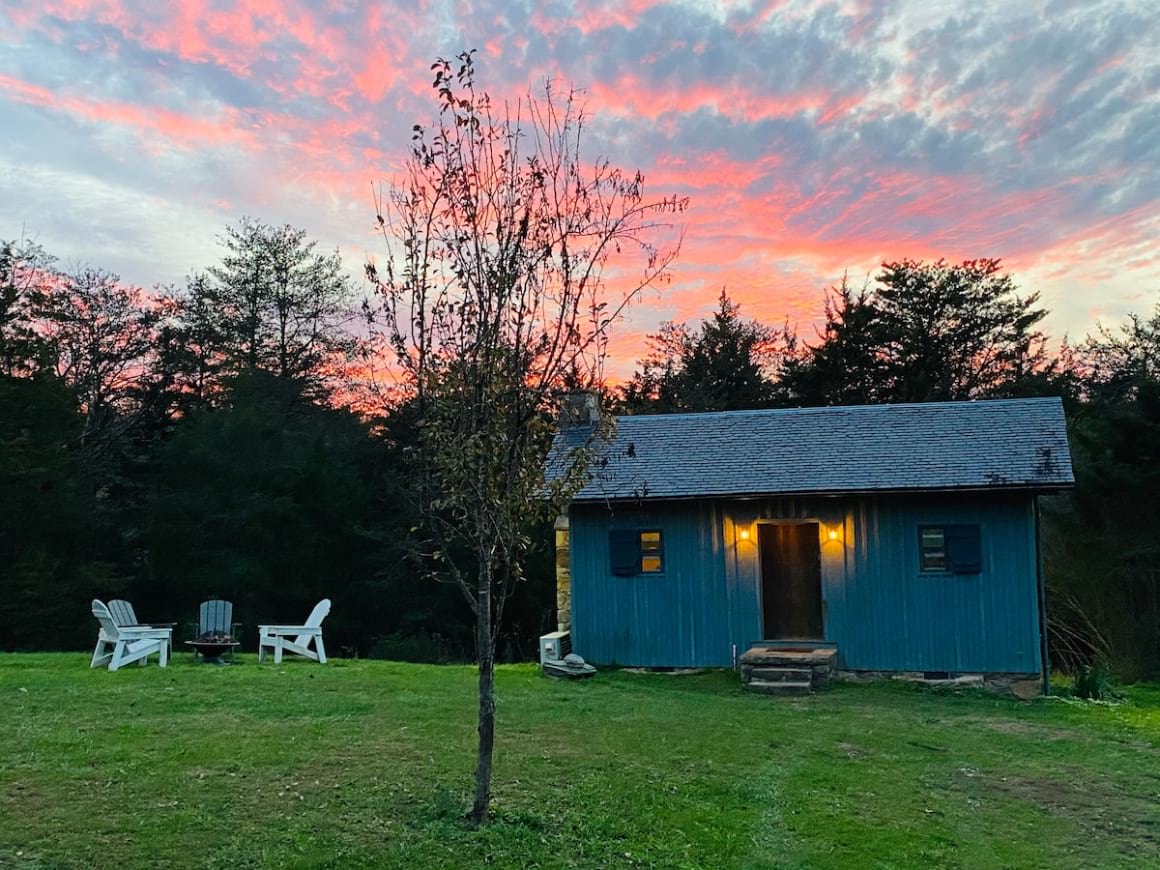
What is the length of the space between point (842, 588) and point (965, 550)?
65.6 inches

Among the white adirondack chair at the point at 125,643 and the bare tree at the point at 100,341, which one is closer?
the white adirondack chair at the point at 125,643

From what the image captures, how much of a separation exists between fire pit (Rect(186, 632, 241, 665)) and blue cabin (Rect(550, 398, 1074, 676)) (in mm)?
4814

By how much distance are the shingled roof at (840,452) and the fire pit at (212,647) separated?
4923 millimetres

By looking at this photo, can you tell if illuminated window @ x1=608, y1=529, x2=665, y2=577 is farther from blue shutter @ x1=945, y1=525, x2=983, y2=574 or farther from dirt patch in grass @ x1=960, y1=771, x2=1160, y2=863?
dirt patch in grass @ x1=960, y1=771, x2=1160, y2=863

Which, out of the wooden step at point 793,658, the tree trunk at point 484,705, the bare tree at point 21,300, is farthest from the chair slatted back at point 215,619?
the bare tree at point 21,300

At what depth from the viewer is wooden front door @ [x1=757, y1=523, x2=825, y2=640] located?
1434 centimetres

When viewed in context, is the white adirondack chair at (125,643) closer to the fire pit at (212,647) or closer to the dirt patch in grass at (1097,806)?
the fire pit at (212,647)

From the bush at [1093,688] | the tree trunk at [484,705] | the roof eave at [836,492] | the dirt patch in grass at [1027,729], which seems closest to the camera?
the tree trunk at [484,705]

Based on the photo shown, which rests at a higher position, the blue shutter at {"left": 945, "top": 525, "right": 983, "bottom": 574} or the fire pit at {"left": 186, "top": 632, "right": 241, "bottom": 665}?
the blue shutter at {"left": 945, "top": 525, "right": 983, "bottom": 574}

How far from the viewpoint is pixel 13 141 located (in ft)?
39.9

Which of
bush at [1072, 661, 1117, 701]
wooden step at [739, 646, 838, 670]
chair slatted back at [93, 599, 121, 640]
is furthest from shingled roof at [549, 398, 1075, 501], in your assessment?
chair slatted back at [93, 599, 121, 640]

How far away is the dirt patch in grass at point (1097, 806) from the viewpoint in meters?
5.95

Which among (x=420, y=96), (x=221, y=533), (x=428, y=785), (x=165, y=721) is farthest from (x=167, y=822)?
(x=221, y=533)

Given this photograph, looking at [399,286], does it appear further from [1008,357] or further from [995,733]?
[1008,357]
